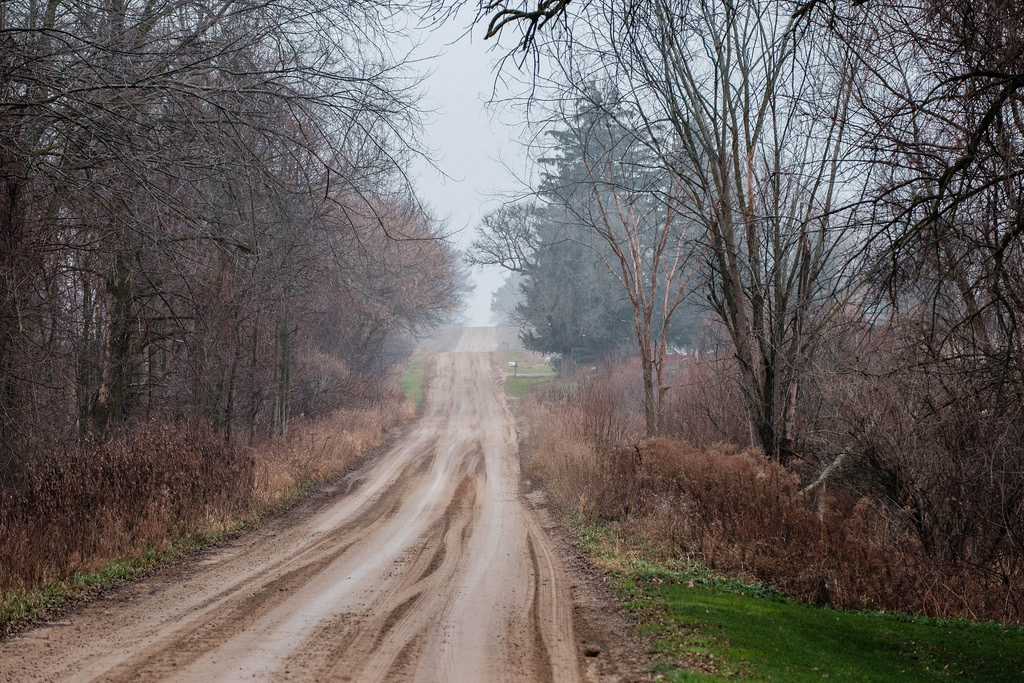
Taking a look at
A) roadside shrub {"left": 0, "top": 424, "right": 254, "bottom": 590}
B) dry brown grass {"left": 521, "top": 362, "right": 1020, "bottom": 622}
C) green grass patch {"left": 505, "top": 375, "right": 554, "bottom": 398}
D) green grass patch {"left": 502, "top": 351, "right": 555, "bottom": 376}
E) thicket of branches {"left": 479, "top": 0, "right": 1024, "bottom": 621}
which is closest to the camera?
thicket of branches {"left": 479, "top": 0, "right": 1024, "bottom": 621}

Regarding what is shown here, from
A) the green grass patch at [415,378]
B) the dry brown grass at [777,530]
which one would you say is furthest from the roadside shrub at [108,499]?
the green grass patch at [415,378]

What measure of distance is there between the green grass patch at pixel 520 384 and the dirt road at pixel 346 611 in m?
30.3

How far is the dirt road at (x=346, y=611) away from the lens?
6.67 metres

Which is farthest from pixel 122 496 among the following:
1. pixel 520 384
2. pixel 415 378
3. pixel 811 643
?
pixel 415 378

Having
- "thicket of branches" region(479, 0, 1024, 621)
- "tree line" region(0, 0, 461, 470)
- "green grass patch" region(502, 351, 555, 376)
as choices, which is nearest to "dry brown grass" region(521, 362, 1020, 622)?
"thicket of branches" region(479, 0, 1024, 621)

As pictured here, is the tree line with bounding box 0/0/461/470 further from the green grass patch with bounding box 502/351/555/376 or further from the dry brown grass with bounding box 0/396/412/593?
the green grass patch with bounding box 502/351/555/376

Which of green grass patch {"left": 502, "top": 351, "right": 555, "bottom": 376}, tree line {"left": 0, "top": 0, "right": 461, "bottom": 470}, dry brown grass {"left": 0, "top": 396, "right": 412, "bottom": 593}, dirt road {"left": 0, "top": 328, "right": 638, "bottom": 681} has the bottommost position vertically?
dirt road {"left": 0, "top": 328, "right": 638, "bottom": 681}

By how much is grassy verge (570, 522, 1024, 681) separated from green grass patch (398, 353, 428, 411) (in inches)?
1289

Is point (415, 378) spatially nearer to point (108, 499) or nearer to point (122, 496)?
point (122, 496)

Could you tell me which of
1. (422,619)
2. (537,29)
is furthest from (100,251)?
(537,29)

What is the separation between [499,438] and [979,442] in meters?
22.9

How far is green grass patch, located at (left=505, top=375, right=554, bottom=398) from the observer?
47425 mm

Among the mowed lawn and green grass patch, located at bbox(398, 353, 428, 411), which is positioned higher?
green grass patch, located at bbox(398, 353, 428, 411)

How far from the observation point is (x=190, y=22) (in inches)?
437
